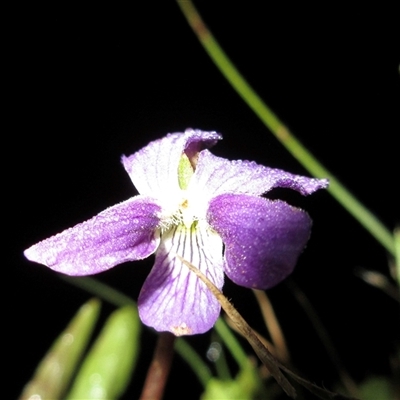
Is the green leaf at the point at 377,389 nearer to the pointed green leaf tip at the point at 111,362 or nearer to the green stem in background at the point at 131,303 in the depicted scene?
the green stem in background at the point at 131,303

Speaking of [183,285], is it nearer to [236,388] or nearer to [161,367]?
[161,367]

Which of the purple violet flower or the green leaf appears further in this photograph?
the green leaf

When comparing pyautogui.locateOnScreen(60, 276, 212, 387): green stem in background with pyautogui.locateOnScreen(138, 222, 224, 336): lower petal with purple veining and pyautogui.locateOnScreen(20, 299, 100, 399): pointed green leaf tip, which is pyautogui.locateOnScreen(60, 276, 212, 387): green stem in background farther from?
pyautogui.locateOnScreen(138, 222, 224, 336): lower petal with purple veining

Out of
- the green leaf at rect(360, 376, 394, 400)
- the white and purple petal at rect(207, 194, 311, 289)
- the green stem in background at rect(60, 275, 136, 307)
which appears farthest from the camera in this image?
the green stem in background at rect(60, 275, 136, 307)

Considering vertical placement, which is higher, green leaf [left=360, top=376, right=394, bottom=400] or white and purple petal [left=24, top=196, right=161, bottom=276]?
white and purple petal [left=24, top=196, right=161, bottom=276]

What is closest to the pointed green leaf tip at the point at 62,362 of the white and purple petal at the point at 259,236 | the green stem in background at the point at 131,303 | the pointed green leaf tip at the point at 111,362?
the pointed green leaf tip at the point at 111,362

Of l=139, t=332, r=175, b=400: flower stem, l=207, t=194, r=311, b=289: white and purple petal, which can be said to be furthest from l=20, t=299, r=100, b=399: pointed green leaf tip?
l=207, t=194, r=311, b=289: white and purple petal

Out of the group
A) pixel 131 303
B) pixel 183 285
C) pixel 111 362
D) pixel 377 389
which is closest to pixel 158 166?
pixel 183 285

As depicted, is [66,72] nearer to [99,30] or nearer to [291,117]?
[99,30]
